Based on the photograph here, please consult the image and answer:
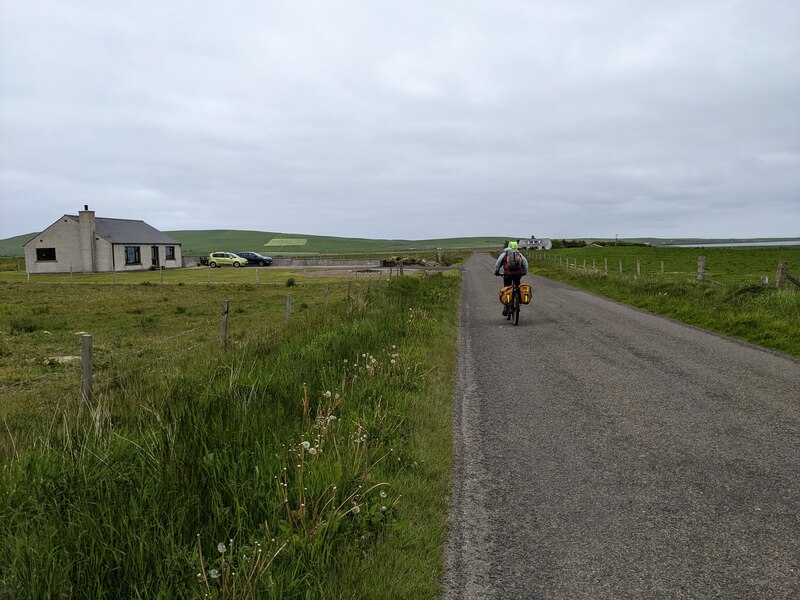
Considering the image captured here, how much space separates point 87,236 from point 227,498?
196 ft

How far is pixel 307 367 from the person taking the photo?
8.05 m

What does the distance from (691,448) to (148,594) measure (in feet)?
17.2

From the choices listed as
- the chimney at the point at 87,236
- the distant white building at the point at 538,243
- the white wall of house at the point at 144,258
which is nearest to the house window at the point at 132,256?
the white wall of house at the point at 144,258

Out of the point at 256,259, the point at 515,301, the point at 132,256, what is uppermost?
the point at 132,256

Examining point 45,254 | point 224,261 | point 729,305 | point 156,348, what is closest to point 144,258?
point 45,254

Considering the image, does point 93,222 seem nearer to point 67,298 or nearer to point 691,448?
point 67,298

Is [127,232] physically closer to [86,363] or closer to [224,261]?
[224,261]

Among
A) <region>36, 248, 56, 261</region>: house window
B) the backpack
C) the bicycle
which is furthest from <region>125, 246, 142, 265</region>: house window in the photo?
the backpack

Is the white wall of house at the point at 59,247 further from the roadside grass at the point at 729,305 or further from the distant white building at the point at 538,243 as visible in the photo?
the distant white building at the point at 538,243

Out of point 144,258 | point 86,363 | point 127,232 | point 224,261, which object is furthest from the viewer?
point 224,261

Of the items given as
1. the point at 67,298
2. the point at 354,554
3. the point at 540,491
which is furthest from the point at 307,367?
the point at 67,298

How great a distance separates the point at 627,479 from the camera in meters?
5.29

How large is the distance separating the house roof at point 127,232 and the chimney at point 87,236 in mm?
719

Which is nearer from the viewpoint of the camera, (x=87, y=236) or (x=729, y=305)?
(x=729, y=305)
